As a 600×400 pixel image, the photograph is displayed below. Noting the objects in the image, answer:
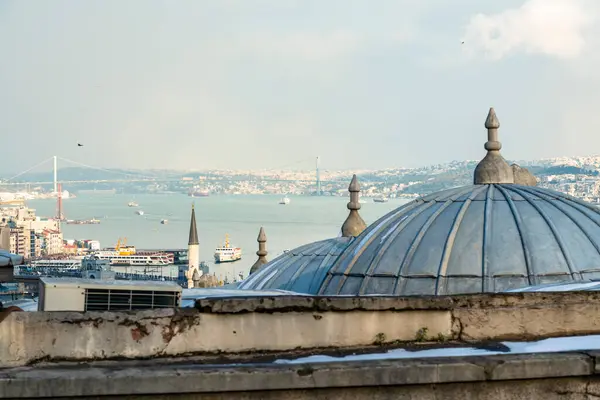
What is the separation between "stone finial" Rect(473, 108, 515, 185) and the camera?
613 inches

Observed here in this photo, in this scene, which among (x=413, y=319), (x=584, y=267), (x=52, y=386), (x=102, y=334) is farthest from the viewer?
(x=584, y=267)

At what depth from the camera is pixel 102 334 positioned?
6895 millimetres

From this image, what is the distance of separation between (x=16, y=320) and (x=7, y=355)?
0.75 feet

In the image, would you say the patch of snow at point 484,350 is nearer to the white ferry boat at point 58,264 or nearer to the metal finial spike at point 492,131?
the metal finial spike at point 492,131

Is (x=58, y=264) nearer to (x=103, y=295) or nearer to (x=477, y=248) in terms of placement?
(x=477, y=248)

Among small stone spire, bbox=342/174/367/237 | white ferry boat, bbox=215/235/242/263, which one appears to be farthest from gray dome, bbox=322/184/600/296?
white ferry boat, bbox=215/235/242/263

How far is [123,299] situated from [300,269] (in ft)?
38.8

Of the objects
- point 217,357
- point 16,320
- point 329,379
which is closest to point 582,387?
point 329,379

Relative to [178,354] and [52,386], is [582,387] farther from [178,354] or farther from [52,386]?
[52,386]

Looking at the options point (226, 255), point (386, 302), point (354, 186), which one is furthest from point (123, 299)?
point (226, 255)

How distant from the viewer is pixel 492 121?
1611 centimetres

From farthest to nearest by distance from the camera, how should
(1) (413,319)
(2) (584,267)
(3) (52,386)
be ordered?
(2) (584,267), (1) (413,319), (3) (52,386)

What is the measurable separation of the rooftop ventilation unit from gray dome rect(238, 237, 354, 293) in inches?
361

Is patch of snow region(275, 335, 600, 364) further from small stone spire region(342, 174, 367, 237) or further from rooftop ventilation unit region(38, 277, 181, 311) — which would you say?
small stone spire region(342, 174, 367, 237)
